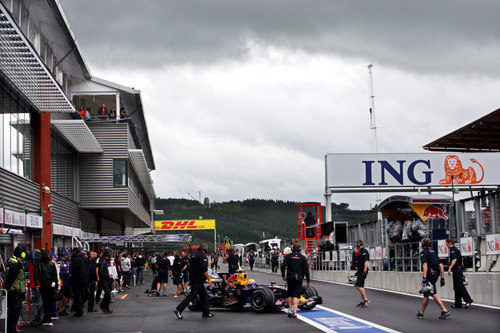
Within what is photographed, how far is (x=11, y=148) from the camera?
2461cm

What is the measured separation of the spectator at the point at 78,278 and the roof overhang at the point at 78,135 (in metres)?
14.5

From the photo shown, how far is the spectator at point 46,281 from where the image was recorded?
1504cm

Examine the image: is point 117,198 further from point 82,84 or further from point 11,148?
point 11,148

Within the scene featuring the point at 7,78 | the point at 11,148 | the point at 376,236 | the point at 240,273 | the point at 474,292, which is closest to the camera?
the point at 240,273

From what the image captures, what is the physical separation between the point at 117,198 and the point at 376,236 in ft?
55.8

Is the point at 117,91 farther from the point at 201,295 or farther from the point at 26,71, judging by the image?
the point at 201,295

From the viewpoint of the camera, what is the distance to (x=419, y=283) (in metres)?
22.1

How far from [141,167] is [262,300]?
3342 cm

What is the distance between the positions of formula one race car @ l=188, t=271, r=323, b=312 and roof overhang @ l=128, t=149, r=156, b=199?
23.5 metres

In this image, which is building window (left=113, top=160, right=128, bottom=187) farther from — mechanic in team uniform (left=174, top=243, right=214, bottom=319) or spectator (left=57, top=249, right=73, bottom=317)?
mechanic in team uniform (left=174, top=243, right=214, bottom=319)

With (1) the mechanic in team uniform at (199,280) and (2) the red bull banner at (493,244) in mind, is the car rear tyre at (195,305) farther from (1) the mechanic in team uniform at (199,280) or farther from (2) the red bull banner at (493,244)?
(2) the red bull banner at (493,244)

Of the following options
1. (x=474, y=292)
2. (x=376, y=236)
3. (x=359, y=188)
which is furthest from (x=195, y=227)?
(x=474, y=292)

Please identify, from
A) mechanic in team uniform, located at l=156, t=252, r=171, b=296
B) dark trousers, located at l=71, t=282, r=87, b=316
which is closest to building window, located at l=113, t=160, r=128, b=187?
mechanic in team uniform, located at l=156, t=252, r=171, b=296

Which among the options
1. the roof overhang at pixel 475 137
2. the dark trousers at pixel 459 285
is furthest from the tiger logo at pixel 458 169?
Result: the dark trousers at pixel 459 285
